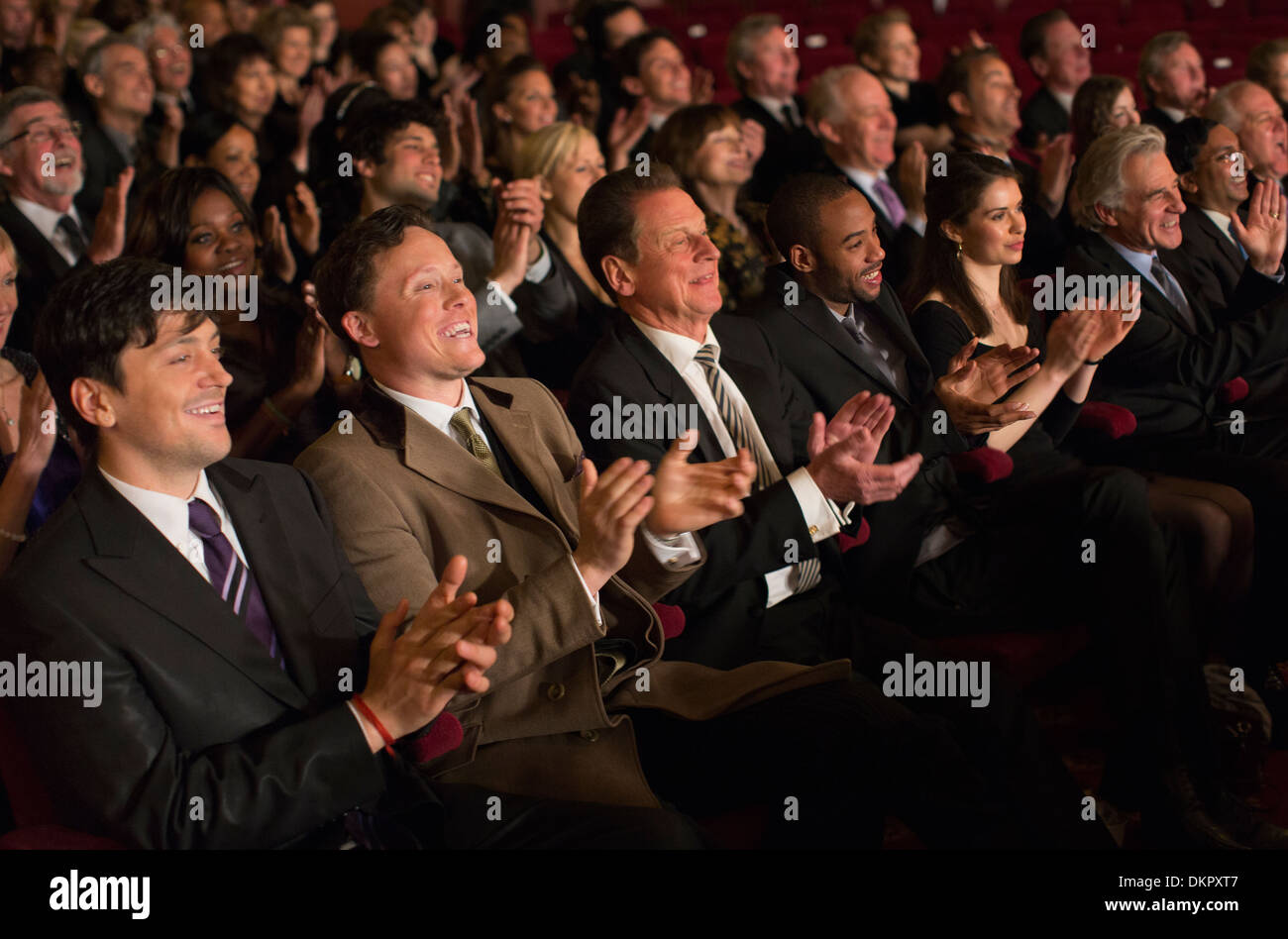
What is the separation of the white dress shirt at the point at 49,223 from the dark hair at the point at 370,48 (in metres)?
1.53

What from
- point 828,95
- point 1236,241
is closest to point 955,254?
point 1236,241

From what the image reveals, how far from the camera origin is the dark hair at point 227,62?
159 inches

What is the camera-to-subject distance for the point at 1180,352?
2.37 metres

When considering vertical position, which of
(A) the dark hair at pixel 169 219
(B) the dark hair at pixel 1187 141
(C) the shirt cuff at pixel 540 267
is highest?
(B) the dark hair at pixel 1187 141

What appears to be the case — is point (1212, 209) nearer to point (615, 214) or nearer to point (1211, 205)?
point (1211, 205)

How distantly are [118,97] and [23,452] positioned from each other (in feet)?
8.08

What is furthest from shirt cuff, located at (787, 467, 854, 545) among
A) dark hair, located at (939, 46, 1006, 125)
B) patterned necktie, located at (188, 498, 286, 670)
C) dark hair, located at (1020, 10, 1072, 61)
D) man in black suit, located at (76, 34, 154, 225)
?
dark hair, located at (1020, 10, 1072, 61)

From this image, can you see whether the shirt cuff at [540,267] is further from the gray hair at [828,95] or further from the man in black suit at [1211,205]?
the man in black suit at [1211,205]

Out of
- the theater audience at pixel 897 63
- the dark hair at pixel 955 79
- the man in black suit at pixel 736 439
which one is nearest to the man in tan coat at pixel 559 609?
the man in black suit at pixel 736 439

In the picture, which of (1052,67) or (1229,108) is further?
(1052,67)

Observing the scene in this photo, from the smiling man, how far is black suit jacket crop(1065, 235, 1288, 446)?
1.39m

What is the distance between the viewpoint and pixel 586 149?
2906 millimetres
